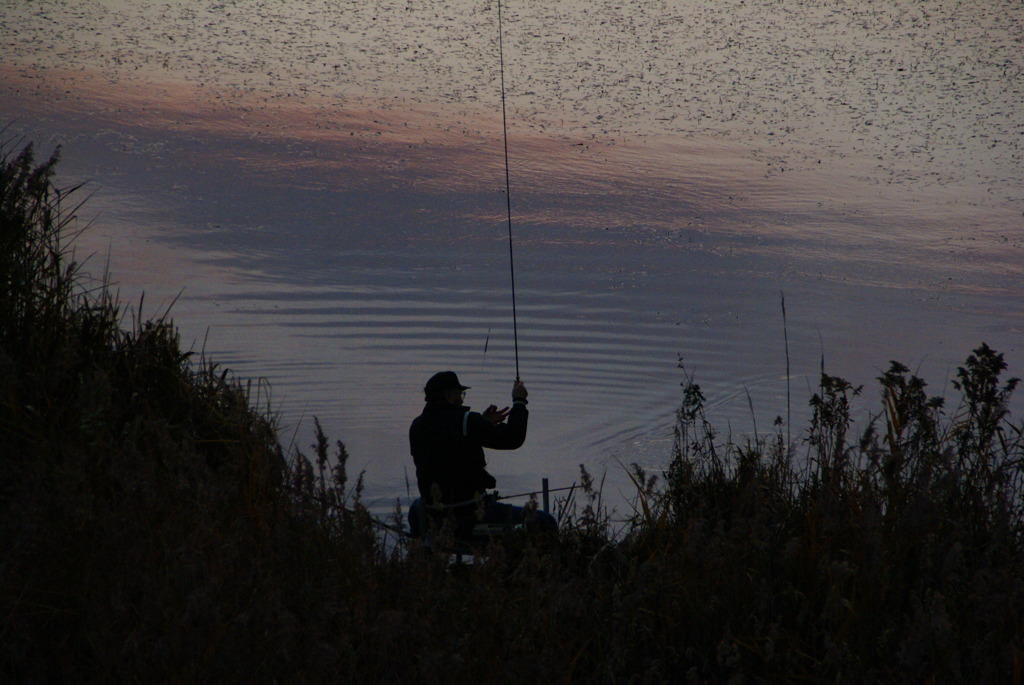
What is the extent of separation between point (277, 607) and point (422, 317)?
9184mm

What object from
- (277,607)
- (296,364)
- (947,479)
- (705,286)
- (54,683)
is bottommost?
(54,683)

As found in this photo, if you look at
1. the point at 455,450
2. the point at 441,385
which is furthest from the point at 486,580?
the point at 441,385

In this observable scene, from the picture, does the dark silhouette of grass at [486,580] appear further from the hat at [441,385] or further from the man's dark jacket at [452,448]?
the hat at [441,385]

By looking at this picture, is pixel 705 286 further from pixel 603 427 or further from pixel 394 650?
pixel 394 650

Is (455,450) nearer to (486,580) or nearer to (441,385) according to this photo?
(441,385)

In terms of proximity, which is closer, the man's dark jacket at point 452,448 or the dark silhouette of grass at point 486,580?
the dark silhouette of grass at point 486,580

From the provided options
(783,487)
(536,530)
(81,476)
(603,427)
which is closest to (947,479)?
(783,487)

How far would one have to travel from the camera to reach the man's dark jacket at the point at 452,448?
5.29 meters

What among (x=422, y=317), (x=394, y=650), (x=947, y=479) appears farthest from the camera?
(x=422, y=317)

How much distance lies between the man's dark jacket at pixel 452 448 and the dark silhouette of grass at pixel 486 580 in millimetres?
579

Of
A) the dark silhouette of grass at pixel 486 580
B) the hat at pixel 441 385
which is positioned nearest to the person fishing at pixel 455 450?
the hat at pixel 441 385

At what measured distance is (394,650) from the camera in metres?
3.23

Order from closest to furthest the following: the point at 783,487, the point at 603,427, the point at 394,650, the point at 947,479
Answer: the point at 394,650 → the point at 947,479 → the point at 783,487 → the point at 603,427

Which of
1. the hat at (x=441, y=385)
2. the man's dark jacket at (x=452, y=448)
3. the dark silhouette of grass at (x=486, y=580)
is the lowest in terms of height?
the dark silhouette of grass at (x=486, y=580)
